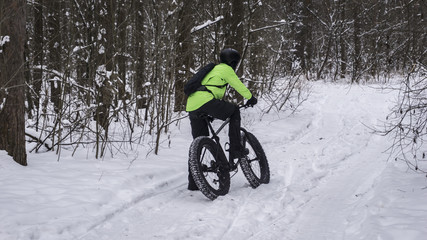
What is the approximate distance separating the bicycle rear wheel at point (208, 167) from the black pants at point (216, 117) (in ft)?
0.82

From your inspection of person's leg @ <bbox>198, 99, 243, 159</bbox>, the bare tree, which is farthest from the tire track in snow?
the bare tree

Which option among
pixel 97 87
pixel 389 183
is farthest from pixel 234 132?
pixel 97 87

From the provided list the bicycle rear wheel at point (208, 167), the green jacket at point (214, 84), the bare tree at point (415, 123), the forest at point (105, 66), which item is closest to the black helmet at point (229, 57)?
the green jacket at point (214, 84)

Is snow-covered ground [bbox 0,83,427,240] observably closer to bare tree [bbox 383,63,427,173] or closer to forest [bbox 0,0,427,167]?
bare tree [bbox 383,63,427,173]

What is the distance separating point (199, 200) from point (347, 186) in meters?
2.22

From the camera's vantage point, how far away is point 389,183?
5.74 metres

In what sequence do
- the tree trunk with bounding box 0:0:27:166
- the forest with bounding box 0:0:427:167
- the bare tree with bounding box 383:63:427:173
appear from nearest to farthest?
the bare tree with bounding box 383:63:427:173
the tree trunk with bounding box 0:0:27:166
the forest with bounding box 0:0:427:167

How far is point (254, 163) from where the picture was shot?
651 centimetres

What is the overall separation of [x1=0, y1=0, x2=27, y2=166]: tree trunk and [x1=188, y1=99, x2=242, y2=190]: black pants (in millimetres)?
2443

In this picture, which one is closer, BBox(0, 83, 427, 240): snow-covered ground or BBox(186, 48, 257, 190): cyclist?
BBox(0, 83, 427, 240): snow-covered ground

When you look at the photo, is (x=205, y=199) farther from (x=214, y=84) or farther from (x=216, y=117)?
(x=214, y=84)

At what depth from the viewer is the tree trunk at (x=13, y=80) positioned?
18.7 ft

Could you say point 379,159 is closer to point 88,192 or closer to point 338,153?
point 338,153

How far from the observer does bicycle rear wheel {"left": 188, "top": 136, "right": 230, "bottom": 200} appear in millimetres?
5281
